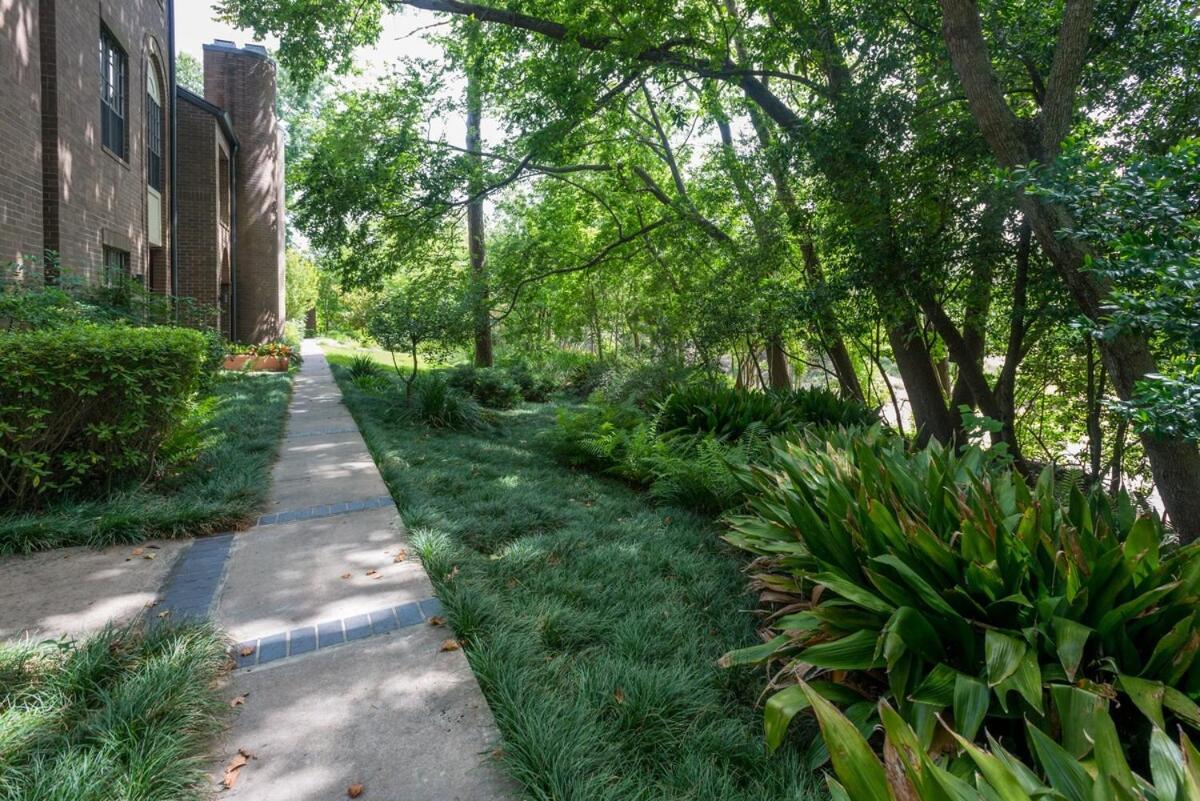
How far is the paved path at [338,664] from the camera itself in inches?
70.9

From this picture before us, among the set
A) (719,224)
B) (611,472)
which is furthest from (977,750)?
(719,224)

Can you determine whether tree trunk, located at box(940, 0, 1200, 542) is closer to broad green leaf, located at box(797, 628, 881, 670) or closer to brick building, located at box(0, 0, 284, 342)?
broad green leaf, located at box(797, 628, 881, 670)

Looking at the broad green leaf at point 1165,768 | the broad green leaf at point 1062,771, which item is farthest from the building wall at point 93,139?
the broad green leaf at point 1165,768

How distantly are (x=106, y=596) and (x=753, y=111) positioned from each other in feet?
29.6

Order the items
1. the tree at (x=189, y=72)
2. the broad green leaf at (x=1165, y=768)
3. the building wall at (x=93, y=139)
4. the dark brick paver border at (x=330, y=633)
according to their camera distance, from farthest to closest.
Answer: the tree at (x=189, y=72)
the building wall at (x=93, y=139)
the dark brick paver border at (x=330, y=633)
the broad green leaf at (x=1165, y=768)

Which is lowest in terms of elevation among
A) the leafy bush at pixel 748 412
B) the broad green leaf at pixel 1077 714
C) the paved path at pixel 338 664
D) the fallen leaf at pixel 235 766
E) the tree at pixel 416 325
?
the fallen leaf at pixel 235 766

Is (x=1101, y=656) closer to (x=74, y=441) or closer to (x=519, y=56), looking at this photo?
(x=74, y=441)

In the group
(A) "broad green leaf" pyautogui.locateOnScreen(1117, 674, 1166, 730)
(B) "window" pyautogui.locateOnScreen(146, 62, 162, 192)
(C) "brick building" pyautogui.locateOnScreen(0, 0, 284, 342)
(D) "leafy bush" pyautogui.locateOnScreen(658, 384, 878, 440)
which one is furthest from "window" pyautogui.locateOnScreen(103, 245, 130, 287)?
(A) "broad green leaf" pyautogui.locateOnScreen(1117, 674, 1166, 730)

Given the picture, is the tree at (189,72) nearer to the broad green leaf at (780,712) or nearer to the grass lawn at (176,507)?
the grass lawn at (176,507)

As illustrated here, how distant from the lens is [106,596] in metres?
2.85

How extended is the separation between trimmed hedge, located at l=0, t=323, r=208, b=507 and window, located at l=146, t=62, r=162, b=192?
857 centimetres

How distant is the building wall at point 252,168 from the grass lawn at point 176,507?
40.0 ft

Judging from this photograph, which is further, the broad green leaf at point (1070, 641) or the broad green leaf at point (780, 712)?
the broad green leaf at point (780, 712)

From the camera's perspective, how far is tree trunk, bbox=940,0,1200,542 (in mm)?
3920
